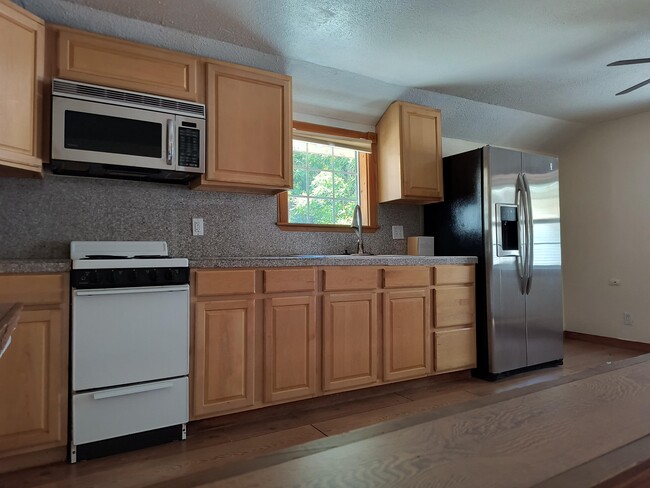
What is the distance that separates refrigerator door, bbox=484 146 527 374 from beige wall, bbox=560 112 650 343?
1.66 m

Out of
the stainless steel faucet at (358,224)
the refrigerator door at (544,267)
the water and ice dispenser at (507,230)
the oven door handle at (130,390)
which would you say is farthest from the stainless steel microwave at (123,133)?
the refrigerator door at (544,267)

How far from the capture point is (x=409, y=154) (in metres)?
3.43

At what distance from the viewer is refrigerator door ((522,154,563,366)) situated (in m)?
3.40

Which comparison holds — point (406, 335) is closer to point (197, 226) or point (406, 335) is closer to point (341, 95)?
point (197, 226)

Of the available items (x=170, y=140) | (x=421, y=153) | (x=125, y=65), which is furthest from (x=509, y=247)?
(x=125, y=65)

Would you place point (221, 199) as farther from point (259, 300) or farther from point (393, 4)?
point (393, 4)

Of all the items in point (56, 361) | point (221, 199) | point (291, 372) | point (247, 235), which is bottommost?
point (291, 372)

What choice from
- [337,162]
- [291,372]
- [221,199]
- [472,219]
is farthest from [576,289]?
[221,199]

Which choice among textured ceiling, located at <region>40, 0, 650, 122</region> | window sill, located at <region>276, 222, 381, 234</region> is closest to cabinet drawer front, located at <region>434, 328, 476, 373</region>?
window sill, located at <region>276, 222, 381, 234</region>

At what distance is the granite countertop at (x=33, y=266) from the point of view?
1824mm

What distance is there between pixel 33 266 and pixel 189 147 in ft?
3.40

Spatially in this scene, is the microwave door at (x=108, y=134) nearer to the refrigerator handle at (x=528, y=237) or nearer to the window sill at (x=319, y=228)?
the window sill at (x=319, y=228)

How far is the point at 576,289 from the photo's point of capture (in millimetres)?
4637

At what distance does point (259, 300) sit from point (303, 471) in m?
1.89
